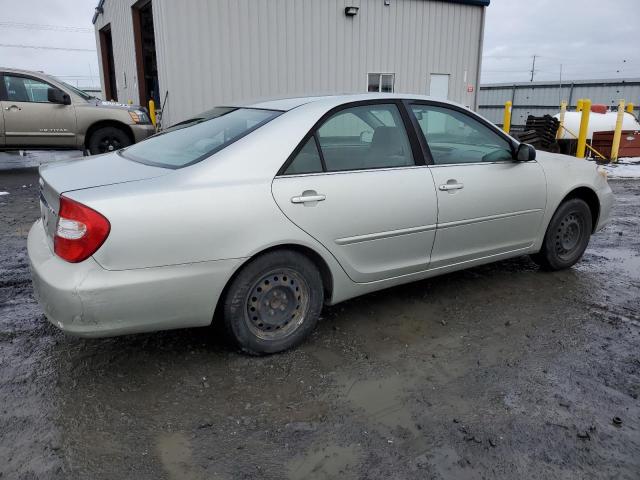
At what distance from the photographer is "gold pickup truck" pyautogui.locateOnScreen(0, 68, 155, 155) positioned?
944cm

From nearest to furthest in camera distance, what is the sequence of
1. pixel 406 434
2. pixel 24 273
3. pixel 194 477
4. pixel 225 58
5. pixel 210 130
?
pixel 194 477 < pixel 406 434 < pixel 210 130 < pixel 24 273 < pixel 225 58

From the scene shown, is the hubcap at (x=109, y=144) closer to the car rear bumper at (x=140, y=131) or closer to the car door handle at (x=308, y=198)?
the car rear bumper at (x=140, y=131)

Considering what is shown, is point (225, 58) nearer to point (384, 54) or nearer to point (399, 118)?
point (384, 54)

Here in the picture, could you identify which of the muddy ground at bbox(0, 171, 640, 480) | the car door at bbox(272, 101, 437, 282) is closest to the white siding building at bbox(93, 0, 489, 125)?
the car door at bbox(272, 101, 437, 282)

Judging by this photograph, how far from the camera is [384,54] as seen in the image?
13617mm

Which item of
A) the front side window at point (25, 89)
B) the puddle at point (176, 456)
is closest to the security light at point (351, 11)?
the front side window at point (25, 89)

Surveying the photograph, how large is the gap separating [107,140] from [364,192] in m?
8.34

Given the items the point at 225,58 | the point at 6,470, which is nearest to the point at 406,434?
the point at 6,470

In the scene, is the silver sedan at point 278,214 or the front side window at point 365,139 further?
the front side window at point 365,139

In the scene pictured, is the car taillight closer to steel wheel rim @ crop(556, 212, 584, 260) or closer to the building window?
steel wheel rim @ crop(556, 212, 584, 260)

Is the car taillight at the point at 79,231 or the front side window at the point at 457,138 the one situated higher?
the front side window at the point at 457,138

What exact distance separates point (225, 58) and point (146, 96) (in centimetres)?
402

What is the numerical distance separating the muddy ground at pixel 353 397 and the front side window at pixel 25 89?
6921mm

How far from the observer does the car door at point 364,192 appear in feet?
9.91
